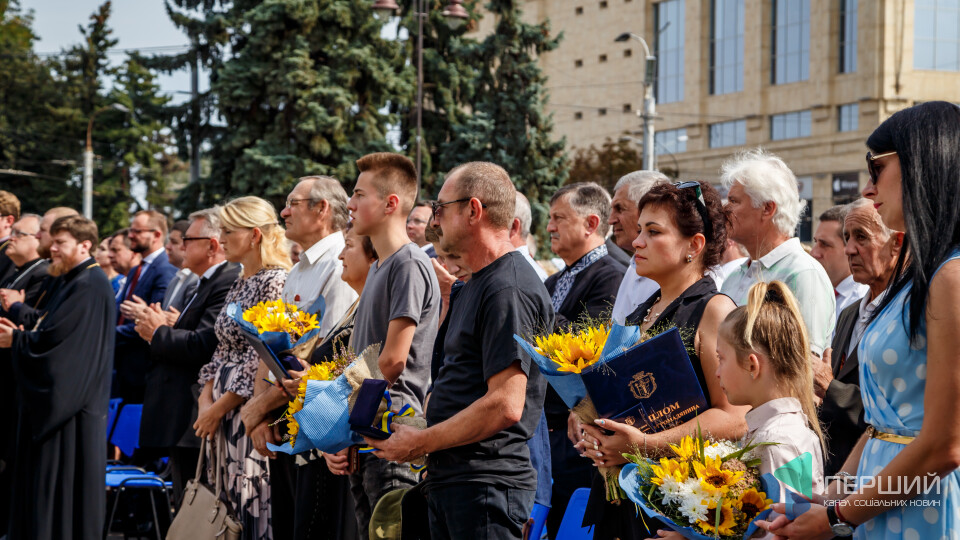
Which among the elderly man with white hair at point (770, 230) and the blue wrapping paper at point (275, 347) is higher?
the elderly man with white hair at point (770, 230)

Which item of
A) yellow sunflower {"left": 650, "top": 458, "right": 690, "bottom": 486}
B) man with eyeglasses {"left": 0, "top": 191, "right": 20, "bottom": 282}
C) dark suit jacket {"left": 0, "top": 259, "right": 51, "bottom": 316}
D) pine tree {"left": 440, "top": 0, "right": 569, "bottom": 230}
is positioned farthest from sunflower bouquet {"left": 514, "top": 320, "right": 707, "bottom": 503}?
pine tree {"left": 440, "top": 0, "right": 569, "bottom": 230}

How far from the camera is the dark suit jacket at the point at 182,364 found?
23.4ft

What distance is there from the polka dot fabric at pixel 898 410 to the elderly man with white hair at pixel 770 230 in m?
1.91

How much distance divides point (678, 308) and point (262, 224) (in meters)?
3.71

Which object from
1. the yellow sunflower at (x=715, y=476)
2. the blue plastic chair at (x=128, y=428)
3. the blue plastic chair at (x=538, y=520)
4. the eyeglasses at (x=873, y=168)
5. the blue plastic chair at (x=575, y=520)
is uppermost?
the eyeglasses at (x=873, y=168)

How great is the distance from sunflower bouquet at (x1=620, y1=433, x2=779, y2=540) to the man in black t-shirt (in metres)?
0.86

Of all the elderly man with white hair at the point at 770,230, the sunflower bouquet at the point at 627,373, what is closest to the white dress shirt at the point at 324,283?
the elderly man with white hair at the point at 770,230

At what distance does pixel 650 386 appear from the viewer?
11.1 ft

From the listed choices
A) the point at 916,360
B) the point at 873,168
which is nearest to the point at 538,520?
the point at 916,360

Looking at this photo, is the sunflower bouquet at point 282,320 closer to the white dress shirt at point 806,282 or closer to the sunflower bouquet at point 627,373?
the sunflower bouquet at point 627,373

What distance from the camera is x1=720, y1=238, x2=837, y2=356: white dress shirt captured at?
186 inches

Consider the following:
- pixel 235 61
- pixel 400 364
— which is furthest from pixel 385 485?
pixel 235 61

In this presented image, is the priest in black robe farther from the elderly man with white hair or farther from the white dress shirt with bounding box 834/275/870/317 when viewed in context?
the white dress shirt with bounding box 834/275/870/317

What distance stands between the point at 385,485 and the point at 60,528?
3654 mm
